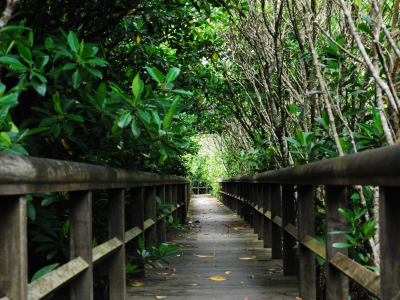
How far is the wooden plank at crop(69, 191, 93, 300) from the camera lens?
232cm

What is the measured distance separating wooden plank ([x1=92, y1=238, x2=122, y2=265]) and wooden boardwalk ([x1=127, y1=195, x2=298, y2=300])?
80 cm

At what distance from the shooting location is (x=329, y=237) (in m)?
2.64

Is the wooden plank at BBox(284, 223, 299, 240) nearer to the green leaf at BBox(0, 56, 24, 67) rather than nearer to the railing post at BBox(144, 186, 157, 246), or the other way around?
the railing post at BBox(144, 186, 157, 246)

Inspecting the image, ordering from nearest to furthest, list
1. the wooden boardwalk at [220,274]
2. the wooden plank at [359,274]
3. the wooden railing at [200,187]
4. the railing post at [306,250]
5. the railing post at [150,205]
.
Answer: the wooden plank at [359,274]
the railing post at [306,250]
the wooden boardwalk at [220,274]
the railing post at [150,205]
the wooden railing at [200,187]

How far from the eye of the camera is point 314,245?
10.4ft

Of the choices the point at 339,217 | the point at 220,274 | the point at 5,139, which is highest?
the point at 5,139

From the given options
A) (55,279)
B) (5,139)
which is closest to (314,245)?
(55,279)

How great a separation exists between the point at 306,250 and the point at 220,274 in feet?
4.56

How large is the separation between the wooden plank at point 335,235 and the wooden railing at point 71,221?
4.31 feet

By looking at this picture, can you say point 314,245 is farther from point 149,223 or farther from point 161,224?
point 161,224

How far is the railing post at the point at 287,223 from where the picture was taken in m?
4.40

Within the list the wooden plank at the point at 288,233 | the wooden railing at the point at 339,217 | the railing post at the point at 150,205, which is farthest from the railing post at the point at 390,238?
the railing post at the point at 150,205

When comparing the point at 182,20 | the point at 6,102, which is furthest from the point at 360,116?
the point at 6,102

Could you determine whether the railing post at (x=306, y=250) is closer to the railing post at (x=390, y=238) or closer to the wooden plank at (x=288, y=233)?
the wooden plank at (x=288, y=233)
